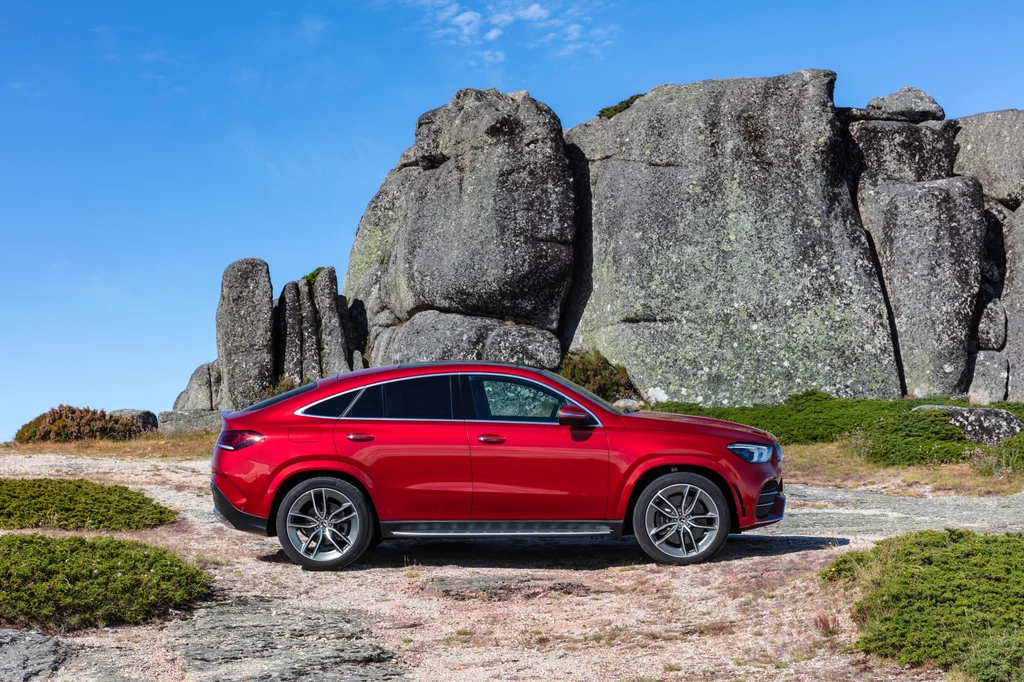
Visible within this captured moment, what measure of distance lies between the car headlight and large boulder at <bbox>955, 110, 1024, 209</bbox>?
21.0 m

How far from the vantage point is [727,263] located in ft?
82.6

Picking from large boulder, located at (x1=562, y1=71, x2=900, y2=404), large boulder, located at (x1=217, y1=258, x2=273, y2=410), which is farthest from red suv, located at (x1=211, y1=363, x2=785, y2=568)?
large boulder, located at (x1=217, y1=258, x2=273, y2=410)

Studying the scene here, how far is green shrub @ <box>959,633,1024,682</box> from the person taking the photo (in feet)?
19.6

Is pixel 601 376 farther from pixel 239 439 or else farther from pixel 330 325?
pixel 239 439

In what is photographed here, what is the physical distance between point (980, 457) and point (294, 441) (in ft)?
41.6

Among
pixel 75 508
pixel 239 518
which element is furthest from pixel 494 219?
pixel 239 518

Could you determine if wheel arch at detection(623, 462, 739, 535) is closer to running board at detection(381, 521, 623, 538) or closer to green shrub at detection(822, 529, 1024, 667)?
running board at detection(381, 521, 623, 538)

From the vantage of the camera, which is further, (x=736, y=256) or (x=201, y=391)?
(x=201, y=391)

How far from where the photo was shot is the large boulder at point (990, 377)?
80.8ft

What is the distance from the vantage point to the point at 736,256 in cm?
2517

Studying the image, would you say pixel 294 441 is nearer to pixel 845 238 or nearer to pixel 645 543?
pixel 645 543

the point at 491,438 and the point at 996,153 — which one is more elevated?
the point at 996,153

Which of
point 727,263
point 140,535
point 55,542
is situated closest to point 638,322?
point 727,263

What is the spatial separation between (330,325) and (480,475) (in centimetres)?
2116
